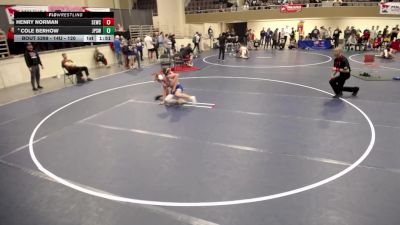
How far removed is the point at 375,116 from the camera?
312 inches

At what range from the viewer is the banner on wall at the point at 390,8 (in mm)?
21703

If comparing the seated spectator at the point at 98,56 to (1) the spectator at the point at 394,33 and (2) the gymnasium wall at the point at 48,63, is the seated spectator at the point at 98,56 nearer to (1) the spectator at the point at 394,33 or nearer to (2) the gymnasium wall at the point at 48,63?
(2) the gymnasium wall at the point at 48,63

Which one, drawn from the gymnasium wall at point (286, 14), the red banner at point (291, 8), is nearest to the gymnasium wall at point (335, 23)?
the gymnasium wall at point (286, 14)

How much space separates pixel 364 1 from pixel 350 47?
17.2ft

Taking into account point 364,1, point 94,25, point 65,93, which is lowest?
point 65,93

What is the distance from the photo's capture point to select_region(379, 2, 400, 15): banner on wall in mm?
21703

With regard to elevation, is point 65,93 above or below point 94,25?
below

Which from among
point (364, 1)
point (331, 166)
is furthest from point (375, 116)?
point (364, 1)

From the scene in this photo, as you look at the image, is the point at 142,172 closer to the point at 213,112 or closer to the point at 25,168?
the point at 25,168

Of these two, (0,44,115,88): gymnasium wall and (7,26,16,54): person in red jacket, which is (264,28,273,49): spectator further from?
(7,26,16,54): person in red jacket

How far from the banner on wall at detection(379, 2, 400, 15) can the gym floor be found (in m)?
14.6

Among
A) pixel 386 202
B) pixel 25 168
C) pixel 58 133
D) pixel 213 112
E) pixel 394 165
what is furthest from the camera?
pixel 213 112

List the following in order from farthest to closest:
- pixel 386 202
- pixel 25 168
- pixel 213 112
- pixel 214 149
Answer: pixel 213 112
pixel 214 149
pixel 25 168
pixel 386 202
